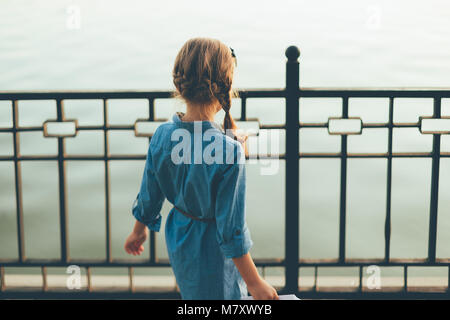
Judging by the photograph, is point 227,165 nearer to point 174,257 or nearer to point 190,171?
point 190,171

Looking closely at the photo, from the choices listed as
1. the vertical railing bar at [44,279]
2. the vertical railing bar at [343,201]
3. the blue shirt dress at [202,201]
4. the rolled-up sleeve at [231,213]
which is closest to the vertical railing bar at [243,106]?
the vertical railing bar at [343,201]

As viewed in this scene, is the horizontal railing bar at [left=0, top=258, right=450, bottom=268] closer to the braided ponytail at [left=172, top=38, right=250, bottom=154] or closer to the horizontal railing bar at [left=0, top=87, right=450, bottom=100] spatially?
the horizontal railing bar at [left=0, top=87, right=450, bottom=100]

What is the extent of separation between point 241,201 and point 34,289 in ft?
6.84

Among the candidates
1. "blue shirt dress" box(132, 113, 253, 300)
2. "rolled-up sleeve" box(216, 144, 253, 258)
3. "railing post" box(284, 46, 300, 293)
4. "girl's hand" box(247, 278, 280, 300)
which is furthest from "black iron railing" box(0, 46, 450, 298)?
"girl's hand" box(247, 278, 280, 300)

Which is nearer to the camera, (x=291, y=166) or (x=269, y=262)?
(x=291, y=166)

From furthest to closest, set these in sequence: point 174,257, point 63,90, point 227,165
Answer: point 63,90
point 174,257
point 227,165

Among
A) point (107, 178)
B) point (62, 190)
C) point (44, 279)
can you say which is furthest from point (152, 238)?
point (44, 279)

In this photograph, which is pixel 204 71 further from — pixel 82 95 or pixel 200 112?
pixel 82 95

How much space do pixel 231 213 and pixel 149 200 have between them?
1.33ft

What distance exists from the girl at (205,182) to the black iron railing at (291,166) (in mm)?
1183

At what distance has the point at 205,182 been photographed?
205 centimetres
